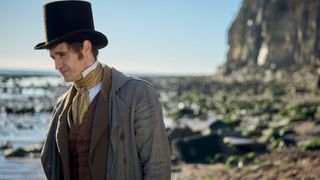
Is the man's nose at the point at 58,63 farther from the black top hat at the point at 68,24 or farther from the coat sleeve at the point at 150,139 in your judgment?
the coat sleeve at the point at 150,139

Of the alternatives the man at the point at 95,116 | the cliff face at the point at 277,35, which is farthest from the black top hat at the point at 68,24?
the cliff face at the point at 277,35

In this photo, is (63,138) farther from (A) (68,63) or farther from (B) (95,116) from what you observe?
(A) (68,63)

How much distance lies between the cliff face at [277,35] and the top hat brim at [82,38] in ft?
159

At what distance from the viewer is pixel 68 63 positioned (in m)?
3.00

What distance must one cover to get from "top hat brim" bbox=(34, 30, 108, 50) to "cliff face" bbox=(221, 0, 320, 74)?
4847 cm

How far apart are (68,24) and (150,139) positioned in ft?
2.63

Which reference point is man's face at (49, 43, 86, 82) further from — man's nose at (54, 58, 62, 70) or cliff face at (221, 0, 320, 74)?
cliff face at (221, 0, 320, 74)

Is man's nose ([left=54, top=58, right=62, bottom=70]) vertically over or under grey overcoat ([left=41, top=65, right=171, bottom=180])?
over

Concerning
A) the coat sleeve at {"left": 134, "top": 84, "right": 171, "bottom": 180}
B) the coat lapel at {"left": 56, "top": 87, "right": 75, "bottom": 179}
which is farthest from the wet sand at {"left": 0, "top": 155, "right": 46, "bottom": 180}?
the coat sleeve at {"left": 134, "top": 84, "right": 171, "bottom": 180}

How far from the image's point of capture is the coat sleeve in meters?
2.88

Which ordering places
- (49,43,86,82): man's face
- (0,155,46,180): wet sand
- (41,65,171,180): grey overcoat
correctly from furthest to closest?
(0,155,46,180): wet sand → (49,43,86,82): man's face → (41,65,171,180): grey overcoat

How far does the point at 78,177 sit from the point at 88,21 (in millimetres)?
897

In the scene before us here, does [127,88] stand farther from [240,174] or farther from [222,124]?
[222,124]

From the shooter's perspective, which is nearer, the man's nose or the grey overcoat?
the grey overcoat
